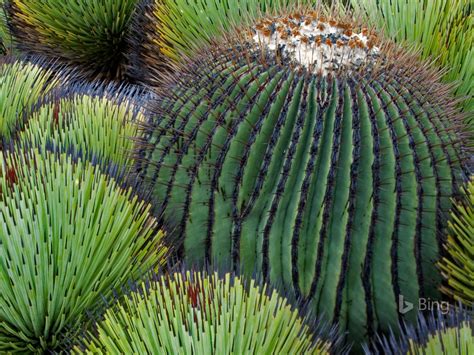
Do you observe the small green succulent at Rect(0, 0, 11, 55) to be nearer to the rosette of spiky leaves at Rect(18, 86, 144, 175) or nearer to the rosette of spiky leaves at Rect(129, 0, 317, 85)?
the rosette of spiky leaves at Rect(129, 0, 317, 85)

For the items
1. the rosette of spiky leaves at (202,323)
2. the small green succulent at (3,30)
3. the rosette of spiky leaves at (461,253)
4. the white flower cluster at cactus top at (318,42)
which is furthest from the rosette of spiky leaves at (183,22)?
the rosette of spiky leaves at (202,323)

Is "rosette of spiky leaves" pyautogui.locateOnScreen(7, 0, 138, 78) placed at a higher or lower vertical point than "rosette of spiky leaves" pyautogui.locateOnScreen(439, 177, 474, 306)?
higher

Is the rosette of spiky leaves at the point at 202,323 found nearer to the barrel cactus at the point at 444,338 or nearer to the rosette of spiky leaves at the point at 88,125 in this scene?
the barrel cactus at the point at 444,338

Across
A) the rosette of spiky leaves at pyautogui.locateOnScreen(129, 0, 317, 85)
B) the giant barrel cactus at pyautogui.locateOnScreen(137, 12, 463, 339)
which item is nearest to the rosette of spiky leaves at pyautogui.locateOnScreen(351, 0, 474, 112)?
the rosette of spiky leaves at pyautogui.locateOnScreen(129, 0, 317, 85)

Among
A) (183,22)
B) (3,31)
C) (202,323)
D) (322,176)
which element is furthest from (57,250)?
(3,31)

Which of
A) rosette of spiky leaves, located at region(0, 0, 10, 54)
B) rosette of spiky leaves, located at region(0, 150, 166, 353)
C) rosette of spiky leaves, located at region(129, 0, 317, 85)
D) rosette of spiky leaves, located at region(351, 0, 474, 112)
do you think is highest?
rosette of spiky leaves, located at region(351, 0, 474, 112)

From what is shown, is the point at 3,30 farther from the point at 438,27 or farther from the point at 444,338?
the point at 444,338
